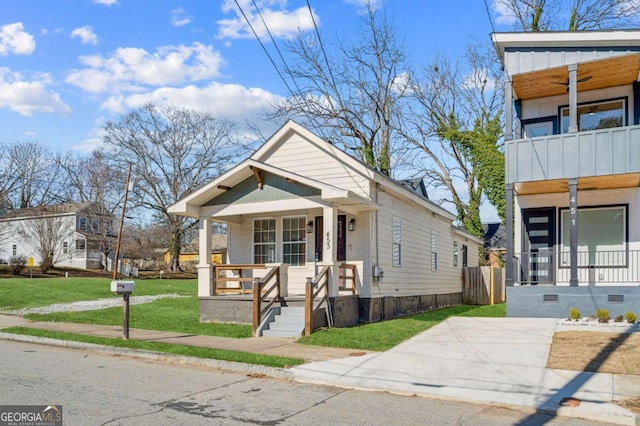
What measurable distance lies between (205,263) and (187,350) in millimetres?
5180

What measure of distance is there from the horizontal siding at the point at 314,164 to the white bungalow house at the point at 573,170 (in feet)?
13.9

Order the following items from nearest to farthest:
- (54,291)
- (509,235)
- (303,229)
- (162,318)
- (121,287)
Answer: (121,287) < (509,235) < (303,229) < (162,318) < (54,291)

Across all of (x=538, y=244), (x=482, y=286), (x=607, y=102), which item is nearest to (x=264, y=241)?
(x=538, y=244)

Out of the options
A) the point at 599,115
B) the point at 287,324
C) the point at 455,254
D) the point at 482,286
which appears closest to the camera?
the point at 287,324

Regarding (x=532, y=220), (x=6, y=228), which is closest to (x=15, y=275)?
(x=6, y=228)

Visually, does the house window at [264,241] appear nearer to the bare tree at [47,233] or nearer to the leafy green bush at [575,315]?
the leafy green bush at [575,315]

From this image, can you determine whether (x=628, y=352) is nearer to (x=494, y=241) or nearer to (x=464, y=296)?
(x=464, y=296)

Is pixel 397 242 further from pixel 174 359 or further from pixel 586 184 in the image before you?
pixel 174 359

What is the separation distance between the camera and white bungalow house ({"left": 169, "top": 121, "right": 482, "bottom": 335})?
1426 centimetres

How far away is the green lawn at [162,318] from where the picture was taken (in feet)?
Answer: 46.0

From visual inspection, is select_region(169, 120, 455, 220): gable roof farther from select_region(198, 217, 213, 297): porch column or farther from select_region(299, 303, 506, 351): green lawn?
select_region(299, 303, 506, 351): green lawn

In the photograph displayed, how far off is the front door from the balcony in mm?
1584

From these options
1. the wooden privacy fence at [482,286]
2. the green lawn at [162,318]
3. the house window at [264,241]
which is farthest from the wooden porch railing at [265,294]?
the wooden privacy fence at [482,286]

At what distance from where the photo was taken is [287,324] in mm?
13414
